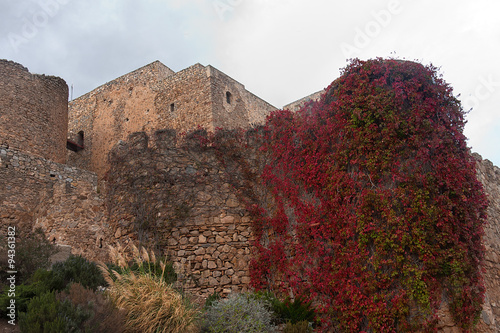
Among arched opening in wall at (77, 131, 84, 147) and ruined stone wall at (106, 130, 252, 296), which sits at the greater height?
arched opening in wall at (77, 131, 84, 147)

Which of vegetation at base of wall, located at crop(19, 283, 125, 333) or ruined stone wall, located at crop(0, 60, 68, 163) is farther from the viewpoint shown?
ruined stone wall, located at crop(0, 60, 68, 163)

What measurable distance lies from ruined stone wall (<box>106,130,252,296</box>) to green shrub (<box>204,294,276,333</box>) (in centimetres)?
146

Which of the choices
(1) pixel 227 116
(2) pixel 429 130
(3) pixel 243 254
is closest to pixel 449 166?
(2) pixel 429 130

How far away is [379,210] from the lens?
6672mm

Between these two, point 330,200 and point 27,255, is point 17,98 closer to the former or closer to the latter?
point 27,255

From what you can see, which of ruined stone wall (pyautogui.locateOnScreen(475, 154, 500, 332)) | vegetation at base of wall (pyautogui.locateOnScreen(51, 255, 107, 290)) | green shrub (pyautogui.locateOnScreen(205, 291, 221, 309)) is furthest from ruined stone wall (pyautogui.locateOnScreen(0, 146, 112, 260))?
ruined stone wall (pyautogui.locateOnScreen(475, 154, 500, 332))

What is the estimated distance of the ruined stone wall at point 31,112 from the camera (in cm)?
1645

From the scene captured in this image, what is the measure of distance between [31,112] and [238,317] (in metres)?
14.5

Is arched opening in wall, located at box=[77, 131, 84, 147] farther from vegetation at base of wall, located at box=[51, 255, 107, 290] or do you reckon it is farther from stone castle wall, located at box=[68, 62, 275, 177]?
vegetation at base of wall, located at box=[51, 255, 107, 290]

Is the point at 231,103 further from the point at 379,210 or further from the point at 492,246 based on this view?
the point at 379,210

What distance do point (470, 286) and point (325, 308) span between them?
213 centimetres

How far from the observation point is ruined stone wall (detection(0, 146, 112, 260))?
436 inches

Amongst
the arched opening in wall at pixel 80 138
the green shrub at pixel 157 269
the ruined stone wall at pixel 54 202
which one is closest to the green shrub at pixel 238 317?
the green shrub at pixel 157 269

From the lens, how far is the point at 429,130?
6.96 meters
